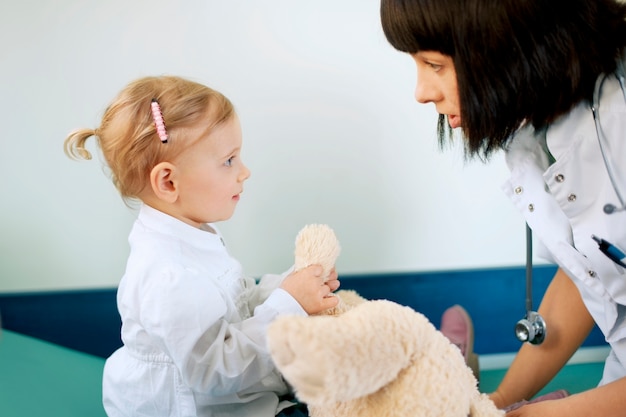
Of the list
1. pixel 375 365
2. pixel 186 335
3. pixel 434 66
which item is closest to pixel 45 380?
pixel 186 335

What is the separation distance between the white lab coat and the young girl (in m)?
0.32

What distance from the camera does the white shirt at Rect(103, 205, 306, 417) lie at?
0.78 metres

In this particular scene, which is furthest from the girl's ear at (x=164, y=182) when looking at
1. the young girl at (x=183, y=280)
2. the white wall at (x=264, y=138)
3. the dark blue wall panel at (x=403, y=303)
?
the dark blue wall panel at (x=403, y=303)

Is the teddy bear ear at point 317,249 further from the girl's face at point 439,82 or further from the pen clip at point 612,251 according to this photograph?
the pen clip at point 612,251

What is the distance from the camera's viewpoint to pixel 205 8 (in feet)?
3.64

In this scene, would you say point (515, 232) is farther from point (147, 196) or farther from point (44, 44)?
point (44, 44)

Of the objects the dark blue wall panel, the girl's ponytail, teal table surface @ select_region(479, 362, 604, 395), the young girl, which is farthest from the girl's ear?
teal table surface @ select_region(479, 362, 604, 395)

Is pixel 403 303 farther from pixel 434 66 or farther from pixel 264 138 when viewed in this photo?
pixel 434 66

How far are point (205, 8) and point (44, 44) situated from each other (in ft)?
1.01

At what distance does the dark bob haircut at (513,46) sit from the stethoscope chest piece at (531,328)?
1.11ft

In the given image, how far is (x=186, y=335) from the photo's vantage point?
77 centimetres

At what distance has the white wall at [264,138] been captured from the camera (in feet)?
3.66

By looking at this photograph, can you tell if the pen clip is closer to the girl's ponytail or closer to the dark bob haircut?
the dark bob haircut

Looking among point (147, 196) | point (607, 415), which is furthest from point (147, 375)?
point (607, 415)
